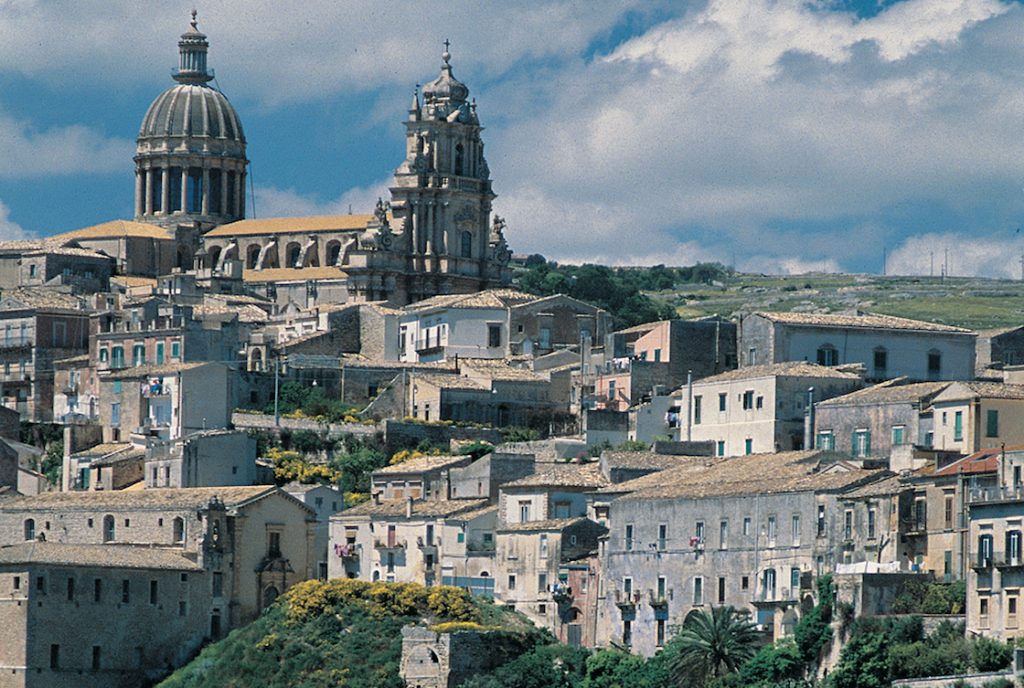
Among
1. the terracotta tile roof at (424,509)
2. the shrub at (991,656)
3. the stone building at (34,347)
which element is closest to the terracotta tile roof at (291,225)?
the stone building at (34,347)

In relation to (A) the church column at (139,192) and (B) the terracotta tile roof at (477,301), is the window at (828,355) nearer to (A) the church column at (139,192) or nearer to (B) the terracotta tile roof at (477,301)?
(B) the terracotta tile roof at (477,301)

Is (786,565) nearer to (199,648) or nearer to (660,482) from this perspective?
(660,482)

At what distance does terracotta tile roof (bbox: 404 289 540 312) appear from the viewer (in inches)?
4909

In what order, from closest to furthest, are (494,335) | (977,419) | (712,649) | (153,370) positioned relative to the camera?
(712,649) < (977,419) < (153,370) < (494,335)

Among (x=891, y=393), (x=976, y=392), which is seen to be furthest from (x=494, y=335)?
(x=976, y=392)

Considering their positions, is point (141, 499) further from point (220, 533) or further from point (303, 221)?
point (303, 221)

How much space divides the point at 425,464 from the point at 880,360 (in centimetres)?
1604

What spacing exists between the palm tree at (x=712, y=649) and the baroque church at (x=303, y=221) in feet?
199

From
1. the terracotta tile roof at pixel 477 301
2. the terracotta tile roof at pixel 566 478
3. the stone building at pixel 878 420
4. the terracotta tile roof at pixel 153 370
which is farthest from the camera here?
the terracotta tile roof at pixel 477 301

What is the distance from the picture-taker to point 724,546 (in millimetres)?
83312

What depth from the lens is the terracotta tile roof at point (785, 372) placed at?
327 ft

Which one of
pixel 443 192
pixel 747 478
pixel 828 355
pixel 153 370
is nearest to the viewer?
pixel 747 478

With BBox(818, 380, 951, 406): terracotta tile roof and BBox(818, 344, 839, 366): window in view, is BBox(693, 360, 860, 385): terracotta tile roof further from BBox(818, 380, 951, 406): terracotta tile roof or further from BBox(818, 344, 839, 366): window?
BBox(818, 380, 951, 406): terracotta tile roof

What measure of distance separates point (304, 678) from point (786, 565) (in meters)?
17.0
